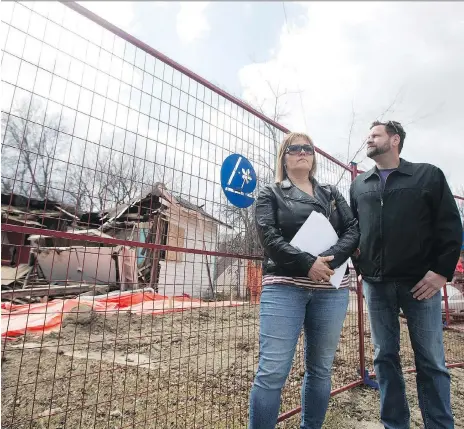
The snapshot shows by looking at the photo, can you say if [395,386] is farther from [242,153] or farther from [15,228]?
[15,228]

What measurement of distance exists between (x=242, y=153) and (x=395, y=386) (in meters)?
2.03

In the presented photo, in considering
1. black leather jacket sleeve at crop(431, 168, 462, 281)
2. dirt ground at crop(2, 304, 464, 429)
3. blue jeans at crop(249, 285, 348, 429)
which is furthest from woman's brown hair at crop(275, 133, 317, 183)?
dirt ground at crop(2, 304, 464, 429)

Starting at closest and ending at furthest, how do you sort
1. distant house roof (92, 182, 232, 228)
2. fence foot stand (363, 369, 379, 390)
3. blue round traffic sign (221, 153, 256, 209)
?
1. distant house roof (92, 182, 232, 228)
2. blue round traffic sign (221, 153, 256, 209)
3. fence foot stand (363, 369, 379, 390)

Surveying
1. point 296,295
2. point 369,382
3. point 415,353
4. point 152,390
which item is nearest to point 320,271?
point 296,295

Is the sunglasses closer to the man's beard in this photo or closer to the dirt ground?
the man's beard

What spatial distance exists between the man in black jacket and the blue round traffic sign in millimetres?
907

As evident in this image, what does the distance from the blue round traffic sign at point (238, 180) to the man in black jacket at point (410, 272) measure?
907 mm

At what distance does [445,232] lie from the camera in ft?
7.04

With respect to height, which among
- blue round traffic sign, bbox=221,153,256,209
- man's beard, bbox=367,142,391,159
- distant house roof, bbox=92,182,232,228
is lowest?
distant house roof, bbox=92,182,232,228

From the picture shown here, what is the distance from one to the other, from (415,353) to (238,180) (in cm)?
172

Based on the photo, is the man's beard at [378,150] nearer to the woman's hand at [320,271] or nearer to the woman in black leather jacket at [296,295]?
the woman in black leather jacket at [296,295]

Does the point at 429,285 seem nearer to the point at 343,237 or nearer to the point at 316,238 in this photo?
the point at 343,237

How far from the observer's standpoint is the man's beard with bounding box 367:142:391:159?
2484 mm

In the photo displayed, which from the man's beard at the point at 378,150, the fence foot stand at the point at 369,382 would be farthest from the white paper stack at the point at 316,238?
the fence foot stand at the point at 369,382
